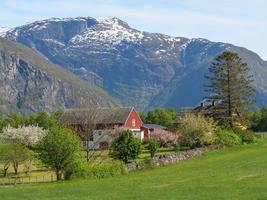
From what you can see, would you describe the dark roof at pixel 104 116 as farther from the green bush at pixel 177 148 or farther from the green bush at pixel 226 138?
the green bush at pixel 226 138

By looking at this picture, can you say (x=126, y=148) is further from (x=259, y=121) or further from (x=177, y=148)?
(x=259, y=121)

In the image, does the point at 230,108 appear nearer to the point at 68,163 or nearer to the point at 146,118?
the point at 68,163

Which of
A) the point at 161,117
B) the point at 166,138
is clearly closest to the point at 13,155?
the point at 166,138

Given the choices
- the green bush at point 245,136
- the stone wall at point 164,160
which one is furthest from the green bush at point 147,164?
the green bush at point 245,136

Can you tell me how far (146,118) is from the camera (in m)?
154

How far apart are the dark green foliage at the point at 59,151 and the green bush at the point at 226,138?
31.9 metres

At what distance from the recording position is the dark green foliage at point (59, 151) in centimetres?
5430

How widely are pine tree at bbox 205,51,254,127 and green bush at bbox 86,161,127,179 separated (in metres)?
45.6

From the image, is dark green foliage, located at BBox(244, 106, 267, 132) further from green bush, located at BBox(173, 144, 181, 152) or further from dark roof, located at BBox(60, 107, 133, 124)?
green bush, located at BBox(173, 144, 181, 152)

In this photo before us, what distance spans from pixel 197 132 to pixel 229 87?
14.5 m

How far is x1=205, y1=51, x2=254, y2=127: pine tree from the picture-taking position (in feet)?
319

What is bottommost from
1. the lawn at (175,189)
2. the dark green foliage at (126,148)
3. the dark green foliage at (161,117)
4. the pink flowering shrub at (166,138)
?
the dark green foliage at (161,117)

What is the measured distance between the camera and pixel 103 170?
5188 cm

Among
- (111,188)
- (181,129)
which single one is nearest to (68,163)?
(111,188)
